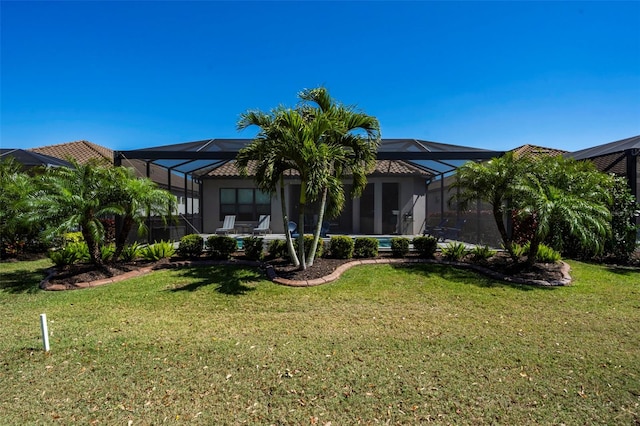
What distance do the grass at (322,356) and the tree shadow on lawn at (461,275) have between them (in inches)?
13.0

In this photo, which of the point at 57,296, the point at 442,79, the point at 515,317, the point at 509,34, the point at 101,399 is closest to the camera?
the point at 101,399

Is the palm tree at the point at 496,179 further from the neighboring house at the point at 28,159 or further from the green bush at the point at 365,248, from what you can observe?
the neighboring house at the point at 28,159

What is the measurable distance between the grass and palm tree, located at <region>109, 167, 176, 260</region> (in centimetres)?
190

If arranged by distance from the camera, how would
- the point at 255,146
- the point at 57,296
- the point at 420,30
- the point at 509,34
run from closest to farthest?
the point at 57,296 → the point at 255,146 → the point at 509,34 → the point at 420,30

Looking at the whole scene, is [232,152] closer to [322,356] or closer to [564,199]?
[322,356]

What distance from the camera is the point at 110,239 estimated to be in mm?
11484

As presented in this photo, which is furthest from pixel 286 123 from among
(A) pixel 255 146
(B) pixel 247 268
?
(B) pixel 247 268

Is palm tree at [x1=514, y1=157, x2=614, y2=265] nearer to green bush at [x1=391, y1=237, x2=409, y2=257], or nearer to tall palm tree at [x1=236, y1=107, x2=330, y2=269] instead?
green bush at [x1=391, y1=237, x2=409, y2=257]

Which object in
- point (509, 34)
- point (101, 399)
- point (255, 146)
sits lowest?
point (101, 399)

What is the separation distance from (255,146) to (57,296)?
4.85 meters

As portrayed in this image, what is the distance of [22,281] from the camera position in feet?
23.4

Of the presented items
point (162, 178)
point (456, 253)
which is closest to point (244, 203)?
point (162, 178)

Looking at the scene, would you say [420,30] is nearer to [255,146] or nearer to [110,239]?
[255,146]

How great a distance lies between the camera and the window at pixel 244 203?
17.1 metres
